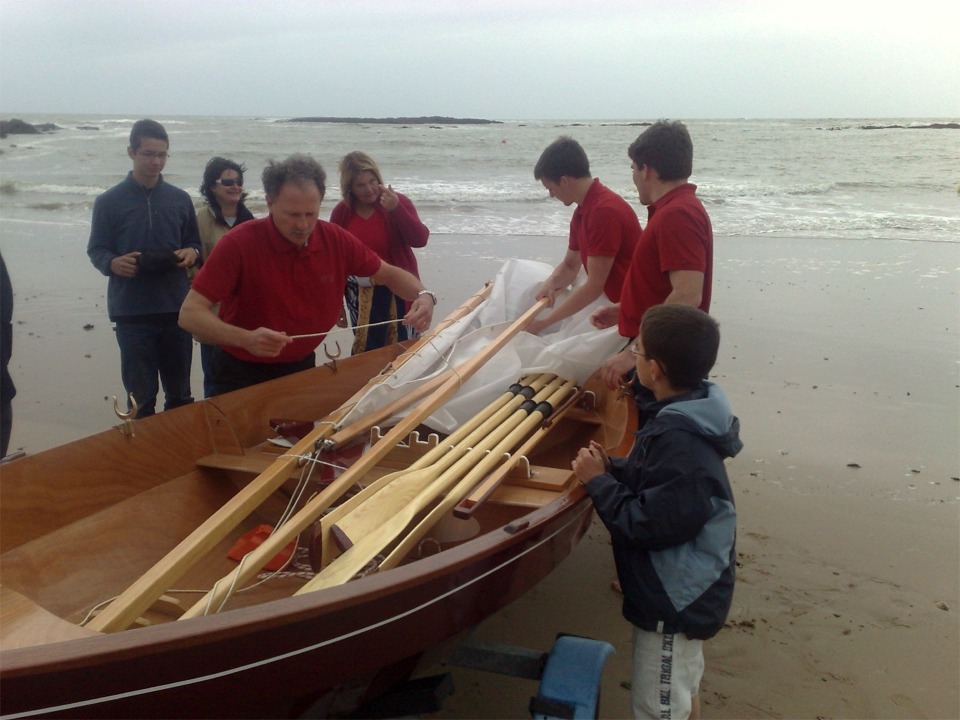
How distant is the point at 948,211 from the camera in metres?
17.0

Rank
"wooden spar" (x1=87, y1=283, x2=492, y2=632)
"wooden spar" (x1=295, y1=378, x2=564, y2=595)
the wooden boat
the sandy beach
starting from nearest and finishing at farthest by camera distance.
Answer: the wooden boat < "wooden spar" (x1=87, y1=283, x2=492, y2=632) < "wooden spar" (x1=295, y1=378, x2=564, y2=595) < the sandy beach

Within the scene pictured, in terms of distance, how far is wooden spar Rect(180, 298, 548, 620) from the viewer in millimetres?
2283

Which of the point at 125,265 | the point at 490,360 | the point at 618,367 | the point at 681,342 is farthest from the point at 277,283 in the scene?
the point at 681,342

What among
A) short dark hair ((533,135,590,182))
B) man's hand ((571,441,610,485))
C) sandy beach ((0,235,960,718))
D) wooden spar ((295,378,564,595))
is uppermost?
short dark hair ((533,135,590,182))

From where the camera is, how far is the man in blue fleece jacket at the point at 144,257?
445 centimetres

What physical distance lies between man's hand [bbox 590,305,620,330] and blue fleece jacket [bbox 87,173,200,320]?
238cm

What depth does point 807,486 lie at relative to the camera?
16.2 feet

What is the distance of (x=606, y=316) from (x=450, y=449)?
1292 millimetres

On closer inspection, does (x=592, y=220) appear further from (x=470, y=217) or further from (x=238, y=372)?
(x=470, y=217)

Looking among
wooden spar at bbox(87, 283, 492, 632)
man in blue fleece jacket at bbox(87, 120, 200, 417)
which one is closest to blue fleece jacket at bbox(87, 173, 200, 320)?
man in blue fleece jacket at bbox(87, 120, 200, 417)

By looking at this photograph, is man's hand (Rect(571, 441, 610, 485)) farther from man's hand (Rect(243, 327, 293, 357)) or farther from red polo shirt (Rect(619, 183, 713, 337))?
man's hand (Rect(243, 327, 293, 357))

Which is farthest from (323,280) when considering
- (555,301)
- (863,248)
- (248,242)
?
(863,248)

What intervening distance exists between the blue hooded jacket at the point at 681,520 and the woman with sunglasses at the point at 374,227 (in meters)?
2.59

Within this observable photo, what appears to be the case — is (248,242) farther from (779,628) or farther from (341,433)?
(779,628)
